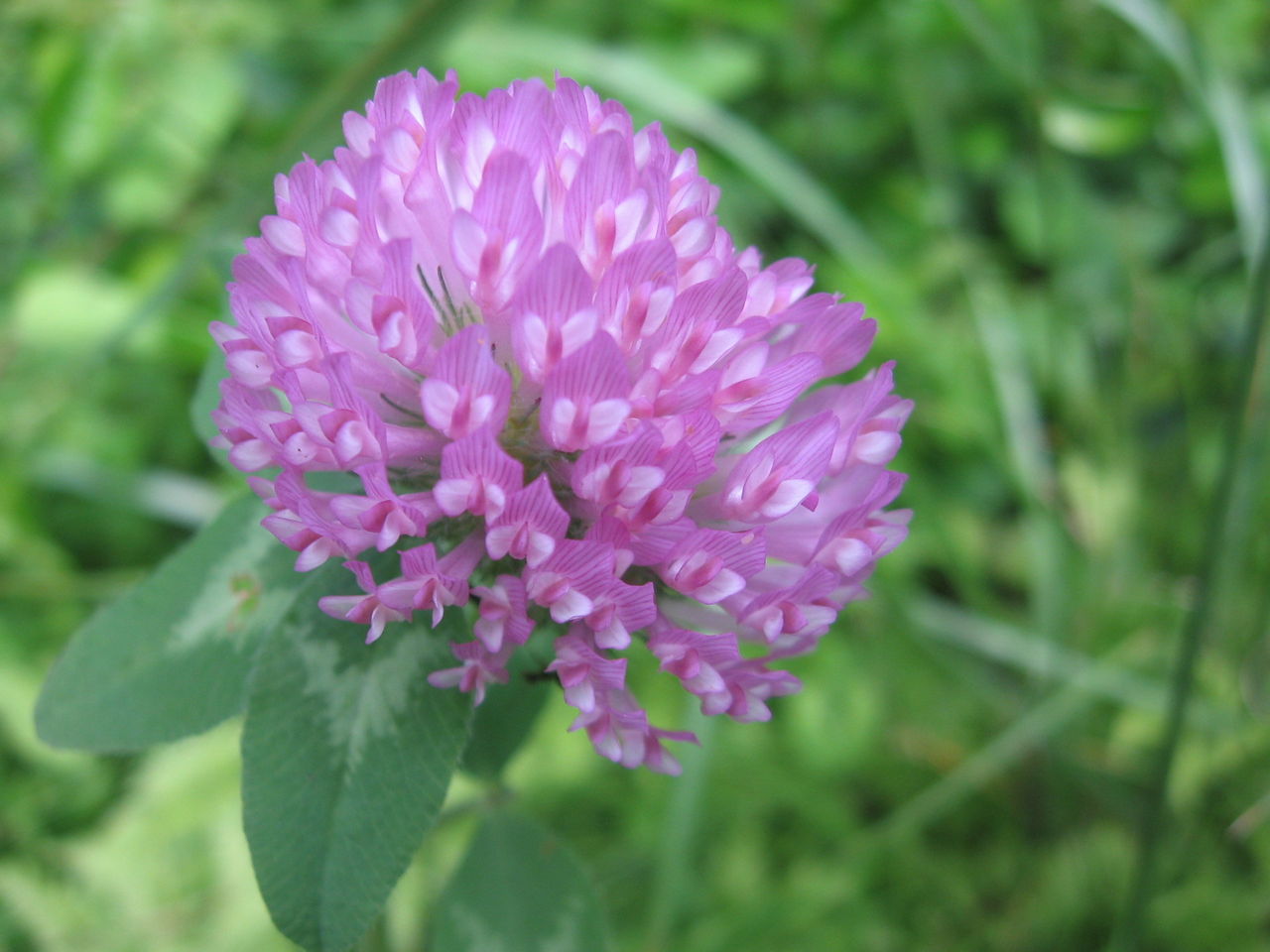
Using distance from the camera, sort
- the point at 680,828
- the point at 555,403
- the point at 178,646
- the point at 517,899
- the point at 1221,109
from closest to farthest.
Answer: the point at 555,403 < the point at 178,646 < the point at 517,899 < the point at 680,828 < the point at 1221,109

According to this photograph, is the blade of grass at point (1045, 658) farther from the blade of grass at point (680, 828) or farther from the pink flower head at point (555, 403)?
the pink flower head at point (555, 403)

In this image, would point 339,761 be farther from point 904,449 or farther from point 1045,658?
point 904,449

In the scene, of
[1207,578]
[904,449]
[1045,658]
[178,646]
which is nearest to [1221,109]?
[1207,578]

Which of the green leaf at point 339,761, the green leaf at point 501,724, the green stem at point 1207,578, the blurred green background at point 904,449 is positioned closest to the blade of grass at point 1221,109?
the blurred green background at point 904,449

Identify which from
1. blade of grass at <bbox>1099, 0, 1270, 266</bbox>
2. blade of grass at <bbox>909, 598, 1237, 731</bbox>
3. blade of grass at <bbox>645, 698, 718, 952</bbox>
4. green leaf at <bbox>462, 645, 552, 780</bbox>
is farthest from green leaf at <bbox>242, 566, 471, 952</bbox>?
blade of grass at <bbox>1099, 0, 1270, 266</bbox>

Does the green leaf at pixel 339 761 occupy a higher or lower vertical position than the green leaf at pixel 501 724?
higher

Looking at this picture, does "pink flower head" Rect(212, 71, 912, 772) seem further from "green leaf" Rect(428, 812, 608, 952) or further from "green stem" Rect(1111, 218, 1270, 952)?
"green stem" Rect(1111, 218, 1270, 952)
